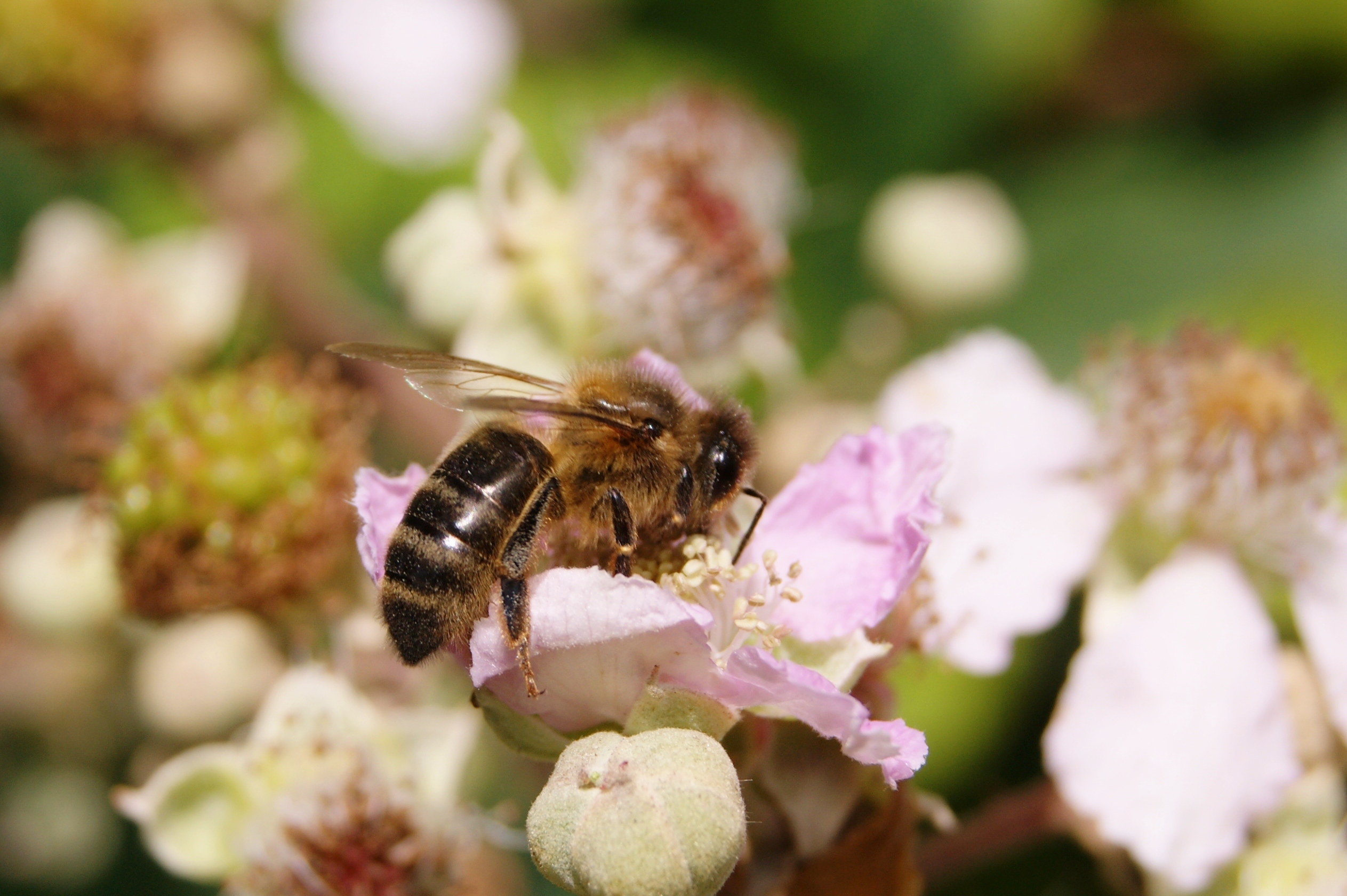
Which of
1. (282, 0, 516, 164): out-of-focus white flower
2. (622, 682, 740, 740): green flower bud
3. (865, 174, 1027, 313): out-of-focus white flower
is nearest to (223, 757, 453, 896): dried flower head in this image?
(622, 682, 740, 740): green flower bud

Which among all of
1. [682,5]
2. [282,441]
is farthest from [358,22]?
[282,441]

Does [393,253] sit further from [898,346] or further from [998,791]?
[998,791]

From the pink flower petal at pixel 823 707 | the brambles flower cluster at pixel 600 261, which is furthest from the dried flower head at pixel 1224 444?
the pink flower petal at pixel 823 707

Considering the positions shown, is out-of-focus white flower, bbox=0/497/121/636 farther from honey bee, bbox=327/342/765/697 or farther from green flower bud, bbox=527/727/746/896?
green flower bud, bbox=527/727/746/896

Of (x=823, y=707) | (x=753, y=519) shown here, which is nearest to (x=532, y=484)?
(x=753, y=519)

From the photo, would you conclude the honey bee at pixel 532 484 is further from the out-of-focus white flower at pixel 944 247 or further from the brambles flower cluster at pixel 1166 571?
the out-of-focus white flower at pixel 944 247
